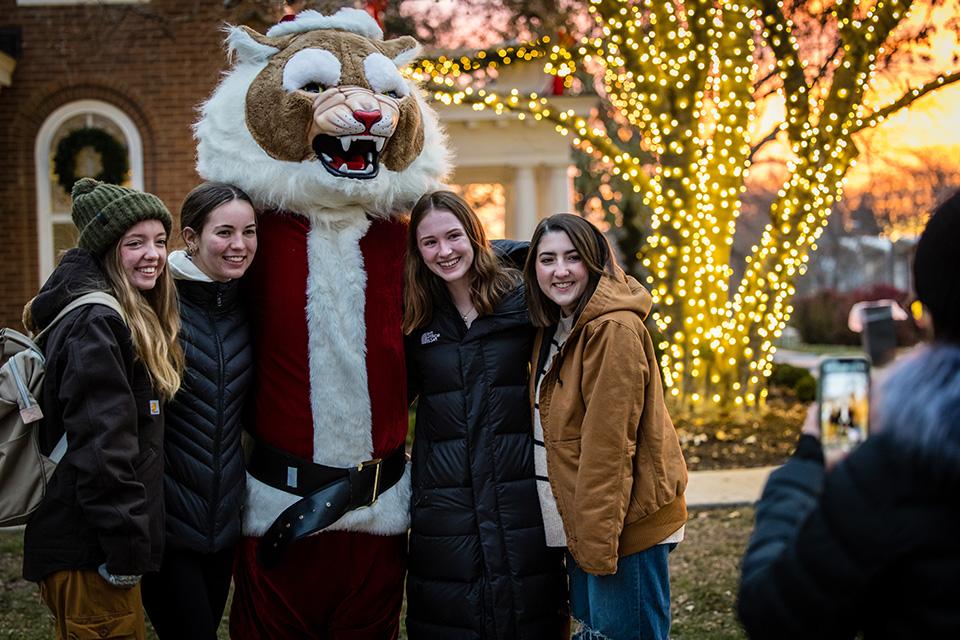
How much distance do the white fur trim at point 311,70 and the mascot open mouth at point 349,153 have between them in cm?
22

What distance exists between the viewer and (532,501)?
11.1 feet

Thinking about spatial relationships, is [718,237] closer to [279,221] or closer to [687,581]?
[687,581]

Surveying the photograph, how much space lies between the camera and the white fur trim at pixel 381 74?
374 centimetres

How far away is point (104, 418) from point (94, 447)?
9 centimetres

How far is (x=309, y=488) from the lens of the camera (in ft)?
11.5

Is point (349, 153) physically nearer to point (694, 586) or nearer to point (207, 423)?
point (207, 423)

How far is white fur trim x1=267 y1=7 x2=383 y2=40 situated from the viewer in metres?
3.90

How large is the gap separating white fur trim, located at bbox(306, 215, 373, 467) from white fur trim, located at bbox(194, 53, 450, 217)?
0.25 meters

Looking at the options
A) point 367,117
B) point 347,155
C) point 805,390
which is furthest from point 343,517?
point 805,390

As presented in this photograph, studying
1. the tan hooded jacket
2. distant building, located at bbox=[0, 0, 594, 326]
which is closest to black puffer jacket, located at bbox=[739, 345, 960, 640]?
the tan hooded jacket

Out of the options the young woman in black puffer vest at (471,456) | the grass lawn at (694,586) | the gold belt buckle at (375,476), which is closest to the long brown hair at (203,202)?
the young woman in black puffer vest at (471,456)

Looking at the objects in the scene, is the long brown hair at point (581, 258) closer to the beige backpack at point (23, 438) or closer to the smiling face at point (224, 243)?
the smiling face at point (224, 243)

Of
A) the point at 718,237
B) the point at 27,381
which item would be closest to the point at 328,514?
the point at 27,381

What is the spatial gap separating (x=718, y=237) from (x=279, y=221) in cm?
698
